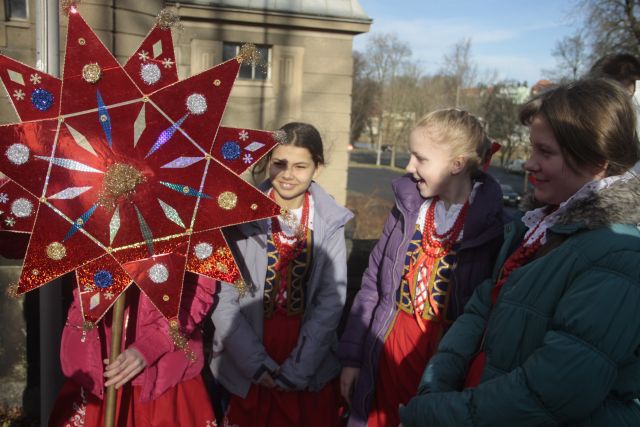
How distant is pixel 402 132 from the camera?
44781 millimetres

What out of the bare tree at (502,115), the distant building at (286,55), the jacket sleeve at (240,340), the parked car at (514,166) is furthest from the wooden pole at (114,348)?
the parked car at (514,166)

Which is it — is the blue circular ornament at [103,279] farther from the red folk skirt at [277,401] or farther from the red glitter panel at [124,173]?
the red folk skirt at [277,401]

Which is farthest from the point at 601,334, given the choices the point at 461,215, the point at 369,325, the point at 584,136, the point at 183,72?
the point at 183,72

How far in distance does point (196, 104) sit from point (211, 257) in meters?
0.56

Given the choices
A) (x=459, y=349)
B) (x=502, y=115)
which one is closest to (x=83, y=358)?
(x=459, y=349)

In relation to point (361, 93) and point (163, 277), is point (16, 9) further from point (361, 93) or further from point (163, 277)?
point (361, 93)

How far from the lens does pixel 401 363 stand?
7.63 feet

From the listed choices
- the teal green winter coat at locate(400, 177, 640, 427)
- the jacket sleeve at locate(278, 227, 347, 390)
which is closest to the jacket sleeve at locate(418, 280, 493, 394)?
the teal green winter coat at locate(400, 177, 640, 427)

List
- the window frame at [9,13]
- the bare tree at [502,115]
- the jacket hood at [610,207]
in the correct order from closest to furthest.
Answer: the jacket hood at [610,207] → the window frame at [9,13] → the bare tree at [502,115]

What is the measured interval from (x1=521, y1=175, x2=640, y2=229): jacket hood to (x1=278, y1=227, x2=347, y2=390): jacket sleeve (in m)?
1.21

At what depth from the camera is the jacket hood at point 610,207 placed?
1.44 m

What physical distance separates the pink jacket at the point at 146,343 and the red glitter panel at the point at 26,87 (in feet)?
2.60

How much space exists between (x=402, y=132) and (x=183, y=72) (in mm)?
36183

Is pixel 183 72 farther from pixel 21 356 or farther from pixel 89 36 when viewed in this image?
pixel 89 36
